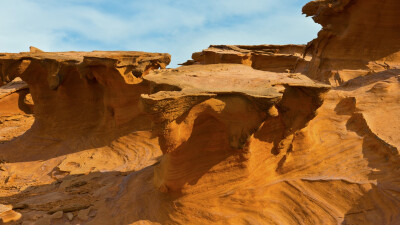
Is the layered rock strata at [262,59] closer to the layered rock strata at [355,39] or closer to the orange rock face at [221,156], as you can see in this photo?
the layered rock strata at [355,39]

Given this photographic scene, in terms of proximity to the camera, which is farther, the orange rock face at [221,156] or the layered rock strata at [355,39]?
the layered rock strata at [355,39]

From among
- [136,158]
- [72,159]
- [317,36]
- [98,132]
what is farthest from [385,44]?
[72,159]

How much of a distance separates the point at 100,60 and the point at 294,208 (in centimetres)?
454

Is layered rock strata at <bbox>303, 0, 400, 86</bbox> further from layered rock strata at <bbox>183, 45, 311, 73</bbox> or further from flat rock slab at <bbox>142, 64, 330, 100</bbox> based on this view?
flat rock slab at <bbox>142, 64, 330, 100</bbox>

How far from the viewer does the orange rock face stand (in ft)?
9.89

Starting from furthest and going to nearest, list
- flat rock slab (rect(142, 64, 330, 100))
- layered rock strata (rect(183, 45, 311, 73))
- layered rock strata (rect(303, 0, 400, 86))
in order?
1. layered rock strata (rect(183, 45, 311, 73))
2. layered rock strata (rect(303, 0, 400, 86))
3. flat rock slab (rect(142, 64, 330, 100))

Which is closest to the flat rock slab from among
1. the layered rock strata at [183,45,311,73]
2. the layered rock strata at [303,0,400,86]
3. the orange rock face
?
the orange rock face

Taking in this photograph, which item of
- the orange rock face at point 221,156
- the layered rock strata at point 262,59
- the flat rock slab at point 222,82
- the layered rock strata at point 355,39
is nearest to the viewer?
the flat rock slab at point 222,82

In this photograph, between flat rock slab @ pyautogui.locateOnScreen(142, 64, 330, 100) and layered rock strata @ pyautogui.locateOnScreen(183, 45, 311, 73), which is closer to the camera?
flat rock slab @ pyautogui.locateOnScreen(142, 64, 330, 100)

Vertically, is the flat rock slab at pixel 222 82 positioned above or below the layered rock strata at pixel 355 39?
below

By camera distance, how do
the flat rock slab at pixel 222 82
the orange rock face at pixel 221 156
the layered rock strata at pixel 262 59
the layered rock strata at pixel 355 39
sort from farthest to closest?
the layered rock strata at pixel 262 59 → the layered rock strata at pixel 355 39 → the orange rock face at pixel 221 156 → the flat rock slab at pixel 222 82

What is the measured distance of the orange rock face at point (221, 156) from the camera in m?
3.02

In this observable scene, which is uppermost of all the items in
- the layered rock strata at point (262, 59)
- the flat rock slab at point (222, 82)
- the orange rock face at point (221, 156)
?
the layered rock strata at point (262, 59)

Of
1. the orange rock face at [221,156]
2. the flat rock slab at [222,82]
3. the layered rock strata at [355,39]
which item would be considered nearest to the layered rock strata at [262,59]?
the layered rock strata at [355,39]
